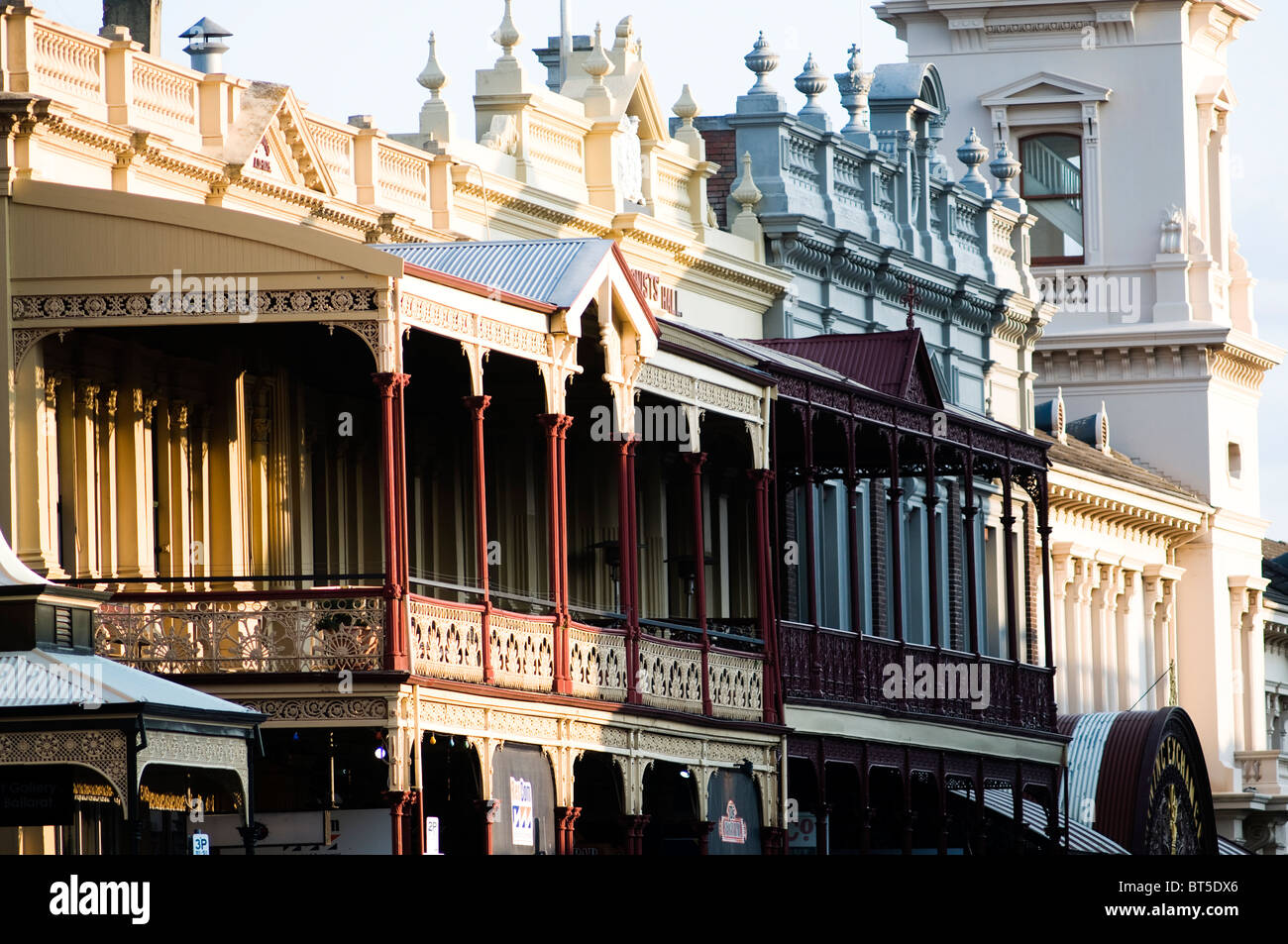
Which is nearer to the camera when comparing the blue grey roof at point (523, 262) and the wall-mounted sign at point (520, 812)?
the wall-mounted sign at point (520, 812)

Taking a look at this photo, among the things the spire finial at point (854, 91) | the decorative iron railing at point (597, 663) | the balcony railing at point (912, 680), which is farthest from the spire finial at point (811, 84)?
the decorative iron railing at point (597, 663)

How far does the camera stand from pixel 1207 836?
142 feet

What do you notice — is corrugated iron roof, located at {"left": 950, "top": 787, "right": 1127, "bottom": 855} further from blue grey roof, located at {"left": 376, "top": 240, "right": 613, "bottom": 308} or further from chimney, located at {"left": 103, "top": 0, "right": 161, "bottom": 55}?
chimney, located at {"left": 103, "top": 0, "right": 161, "bottom": 55}

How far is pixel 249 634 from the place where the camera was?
23484 mm

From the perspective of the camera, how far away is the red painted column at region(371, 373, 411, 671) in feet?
76.6

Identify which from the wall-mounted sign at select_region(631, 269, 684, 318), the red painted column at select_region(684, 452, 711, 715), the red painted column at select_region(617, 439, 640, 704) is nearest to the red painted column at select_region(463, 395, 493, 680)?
the red painted column at select_region(617, 439, 640, 704)

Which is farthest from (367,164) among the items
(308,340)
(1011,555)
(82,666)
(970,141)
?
(970,141)

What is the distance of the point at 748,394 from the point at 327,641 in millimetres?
7439

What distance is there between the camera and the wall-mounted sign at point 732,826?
28844 millimetres

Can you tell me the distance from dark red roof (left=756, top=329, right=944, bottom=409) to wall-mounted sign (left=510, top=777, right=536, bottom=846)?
938cm

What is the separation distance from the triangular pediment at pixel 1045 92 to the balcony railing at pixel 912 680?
81.1 ft

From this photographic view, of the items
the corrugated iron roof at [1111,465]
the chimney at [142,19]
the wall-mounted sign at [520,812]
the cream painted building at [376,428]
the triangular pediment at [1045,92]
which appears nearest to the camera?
the cream painted building at [376,428]

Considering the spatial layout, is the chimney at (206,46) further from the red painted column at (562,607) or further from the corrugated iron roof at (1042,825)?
the corrugated iron roof at (1042,825)
